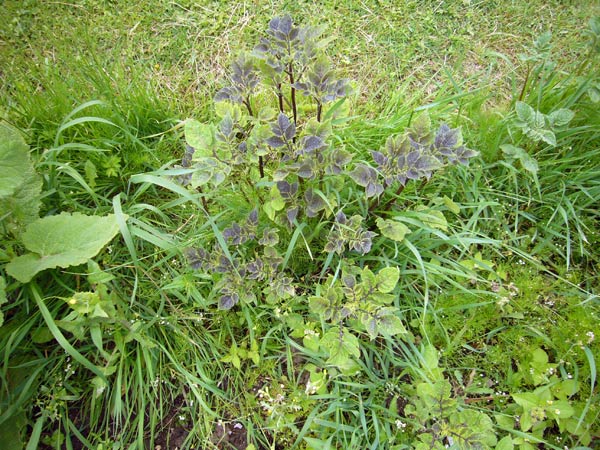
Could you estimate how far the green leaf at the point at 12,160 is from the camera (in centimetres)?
160

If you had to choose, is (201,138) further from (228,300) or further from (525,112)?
(525,112)

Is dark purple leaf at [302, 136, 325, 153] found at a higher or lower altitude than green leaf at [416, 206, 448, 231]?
higher

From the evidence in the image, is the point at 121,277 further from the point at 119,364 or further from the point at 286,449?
the point at 286,449

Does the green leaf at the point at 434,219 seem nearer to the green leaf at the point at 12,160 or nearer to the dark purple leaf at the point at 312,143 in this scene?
the dark purple leaf at the point at 312,143

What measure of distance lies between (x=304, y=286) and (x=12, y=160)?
1311 mm

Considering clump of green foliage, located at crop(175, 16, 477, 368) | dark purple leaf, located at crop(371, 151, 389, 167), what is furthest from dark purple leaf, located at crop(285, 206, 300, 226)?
dark purple leaf, located at crop(371, 151, 389, 167)

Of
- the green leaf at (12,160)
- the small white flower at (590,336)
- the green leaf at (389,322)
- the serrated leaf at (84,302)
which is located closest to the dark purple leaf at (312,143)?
the green leaf at (389,322)

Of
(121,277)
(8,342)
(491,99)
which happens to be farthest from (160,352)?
(491,99)

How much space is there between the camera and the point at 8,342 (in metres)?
1.66

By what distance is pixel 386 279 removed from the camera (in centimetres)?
165

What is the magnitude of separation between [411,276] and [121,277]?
1380 mm

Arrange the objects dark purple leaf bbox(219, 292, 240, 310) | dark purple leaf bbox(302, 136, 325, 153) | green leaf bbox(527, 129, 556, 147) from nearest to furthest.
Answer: dark purple leaf bbox(302, 136, 325, 153) < dark purple leaf bbox(219, 292, 240, 310) < green leaf bbox(527, 129, 556, 147)

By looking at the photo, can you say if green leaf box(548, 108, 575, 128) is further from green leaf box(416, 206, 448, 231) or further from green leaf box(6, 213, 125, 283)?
green leaf box(6, 213, 125, 283)

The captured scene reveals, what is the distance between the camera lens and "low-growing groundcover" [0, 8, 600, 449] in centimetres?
163
